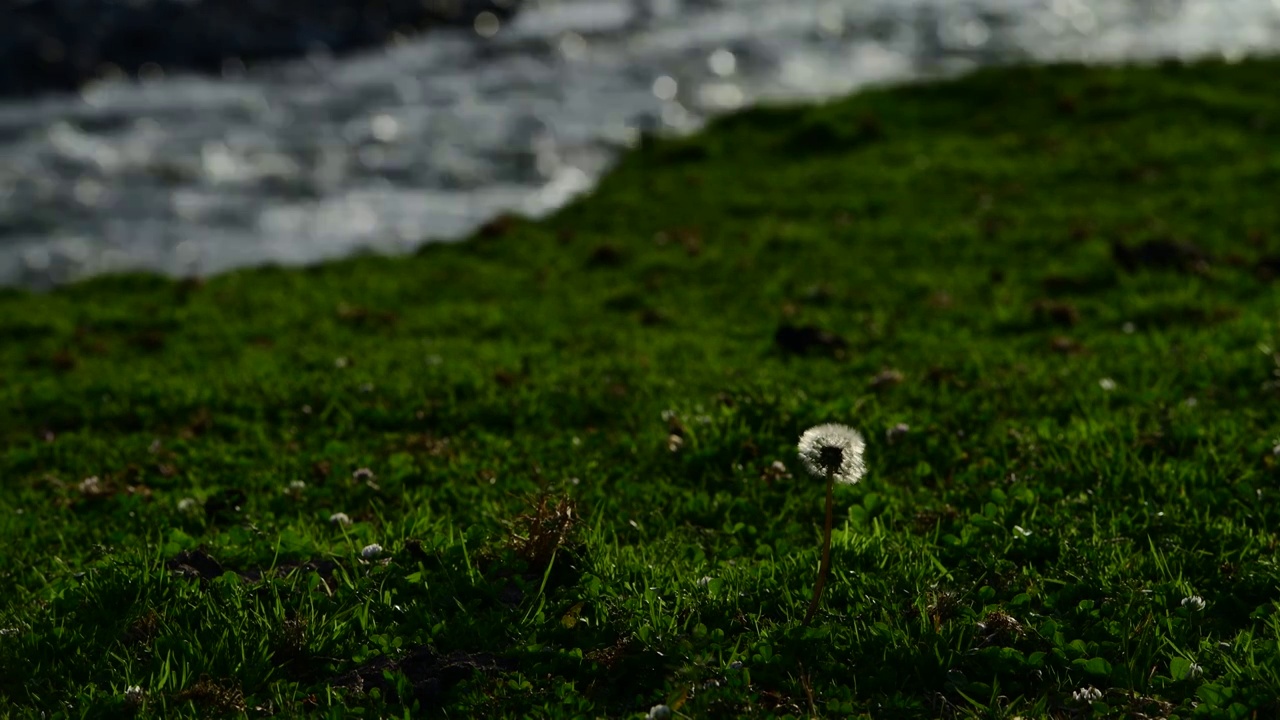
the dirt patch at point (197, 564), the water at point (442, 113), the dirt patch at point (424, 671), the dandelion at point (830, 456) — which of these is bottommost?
the water at point (442, 113)

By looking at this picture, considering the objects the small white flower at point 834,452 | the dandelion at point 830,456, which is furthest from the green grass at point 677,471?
the small white flower at point 834,452

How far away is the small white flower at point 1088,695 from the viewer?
4934 millimetres

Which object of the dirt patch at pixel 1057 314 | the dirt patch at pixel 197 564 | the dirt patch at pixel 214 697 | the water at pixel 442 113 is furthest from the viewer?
the water at pixel 442 113

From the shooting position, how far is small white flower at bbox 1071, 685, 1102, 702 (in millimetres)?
4934

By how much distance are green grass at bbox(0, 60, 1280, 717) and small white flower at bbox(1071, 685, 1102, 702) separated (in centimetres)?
3

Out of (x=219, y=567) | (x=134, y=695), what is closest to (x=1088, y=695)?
(x=134, y=695)

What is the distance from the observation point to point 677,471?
25.3 ft

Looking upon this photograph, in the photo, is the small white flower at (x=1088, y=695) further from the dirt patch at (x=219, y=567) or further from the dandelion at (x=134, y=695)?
the dandelion at (x=134, y=695)

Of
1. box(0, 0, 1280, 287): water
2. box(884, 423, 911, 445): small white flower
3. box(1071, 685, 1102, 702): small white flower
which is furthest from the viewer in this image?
box(0, 0, 1280, 287): water

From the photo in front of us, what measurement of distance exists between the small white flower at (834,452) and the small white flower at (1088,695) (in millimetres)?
1331

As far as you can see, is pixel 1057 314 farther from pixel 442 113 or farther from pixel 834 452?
pixel 442 113

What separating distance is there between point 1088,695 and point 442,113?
22.2 m

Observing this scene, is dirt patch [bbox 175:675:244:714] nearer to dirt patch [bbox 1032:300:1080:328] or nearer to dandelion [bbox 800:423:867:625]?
dandelion [bbox 800:423:867:625]

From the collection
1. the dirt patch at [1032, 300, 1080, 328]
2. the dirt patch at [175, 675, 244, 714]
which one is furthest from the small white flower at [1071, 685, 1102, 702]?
the dirt patch at [1032, 300, 1080, 328]
